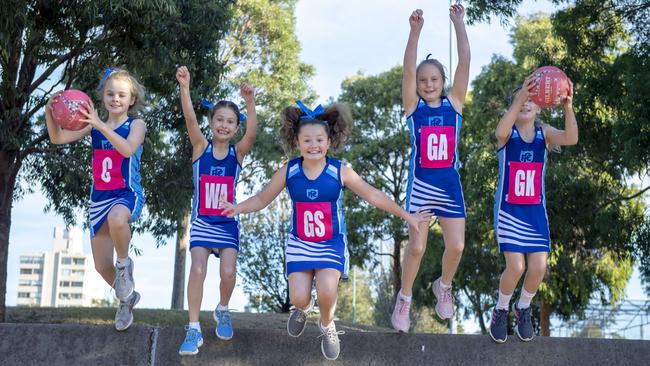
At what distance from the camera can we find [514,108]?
19.6 ft

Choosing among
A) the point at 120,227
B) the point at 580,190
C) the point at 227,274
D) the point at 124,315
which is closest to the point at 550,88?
the point at 227,274

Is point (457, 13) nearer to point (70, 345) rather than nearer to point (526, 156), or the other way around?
point (526, 156)

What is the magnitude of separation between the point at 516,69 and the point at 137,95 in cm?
1791

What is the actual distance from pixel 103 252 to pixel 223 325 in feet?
3.87

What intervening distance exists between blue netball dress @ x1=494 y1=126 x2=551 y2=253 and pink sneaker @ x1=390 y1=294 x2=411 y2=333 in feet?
3.00

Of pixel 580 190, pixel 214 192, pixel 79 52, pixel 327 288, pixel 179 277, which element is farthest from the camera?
pixel 179 277

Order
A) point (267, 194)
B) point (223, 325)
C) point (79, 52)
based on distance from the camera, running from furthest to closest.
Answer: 1. point (79, 52)
2. point (223, 325)
3. point (267, 194)

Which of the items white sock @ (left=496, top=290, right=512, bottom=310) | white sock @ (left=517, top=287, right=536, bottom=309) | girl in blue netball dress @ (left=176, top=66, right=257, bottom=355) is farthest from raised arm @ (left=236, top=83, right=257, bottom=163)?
white sock @ (left=517, top=287, right=536, bottom=309)

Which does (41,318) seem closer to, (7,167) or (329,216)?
(7,167)

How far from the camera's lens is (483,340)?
5965mm

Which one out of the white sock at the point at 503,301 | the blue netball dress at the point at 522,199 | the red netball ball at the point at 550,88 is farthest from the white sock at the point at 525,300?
the red netball ball at the point at 550,88

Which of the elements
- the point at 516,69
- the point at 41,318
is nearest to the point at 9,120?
the point at 41,318

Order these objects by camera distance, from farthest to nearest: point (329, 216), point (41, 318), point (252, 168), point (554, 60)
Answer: point (252, 168) → point (554, 60) → point (41, 318) → point (329, 216)

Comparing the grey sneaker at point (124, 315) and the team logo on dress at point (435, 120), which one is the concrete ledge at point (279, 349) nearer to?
the grey sneaker at point (124, 315)
